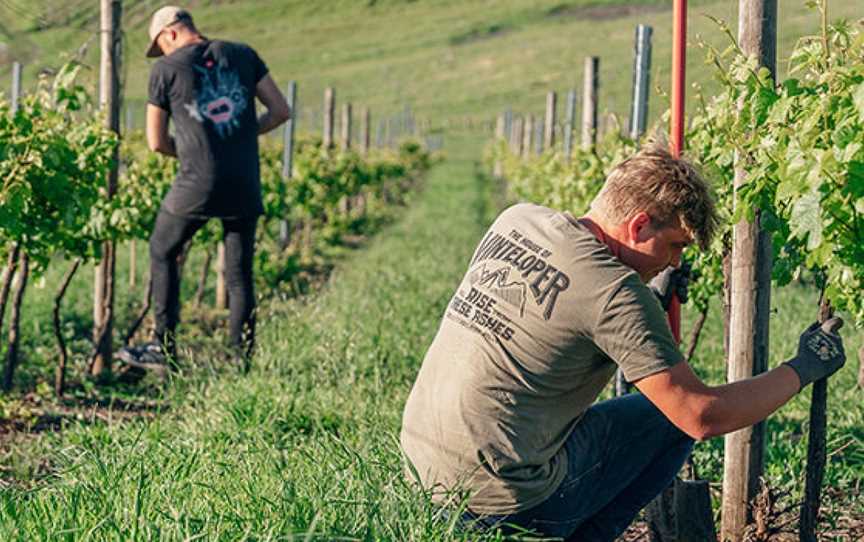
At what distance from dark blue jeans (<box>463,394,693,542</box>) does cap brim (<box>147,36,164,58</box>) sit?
3.61m

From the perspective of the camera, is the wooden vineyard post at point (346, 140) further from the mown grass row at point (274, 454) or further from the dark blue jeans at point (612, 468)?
the dark blue jeans at point (612, 468)

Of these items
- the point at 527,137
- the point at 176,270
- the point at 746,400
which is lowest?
the point at 527,137

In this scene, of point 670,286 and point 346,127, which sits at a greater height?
point 670,286

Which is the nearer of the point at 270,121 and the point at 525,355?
the point at 525,355

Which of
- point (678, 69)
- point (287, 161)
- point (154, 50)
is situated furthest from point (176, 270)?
point (287, 161)

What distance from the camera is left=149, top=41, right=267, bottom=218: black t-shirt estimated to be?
6492mm

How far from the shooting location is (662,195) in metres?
3.39

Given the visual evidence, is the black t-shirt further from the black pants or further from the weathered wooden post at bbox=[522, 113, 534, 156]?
the weathered wooden post at bbox=[522, 113, 534, 156]

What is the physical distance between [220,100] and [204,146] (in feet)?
0.76

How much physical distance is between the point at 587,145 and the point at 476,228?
8.12m

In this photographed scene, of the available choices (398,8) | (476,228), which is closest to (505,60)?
(398,8)

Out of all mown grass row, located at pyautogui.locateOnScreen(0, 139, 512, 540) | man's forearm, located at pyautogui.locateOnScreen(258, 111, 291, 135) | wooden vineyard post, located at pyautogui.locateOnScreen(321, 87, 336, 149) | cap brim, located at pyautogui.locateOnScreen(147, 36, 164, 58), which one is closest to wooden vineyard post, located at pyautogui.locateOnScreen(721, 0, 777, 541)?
mown grass row, located at pyautogui.locateOnScreen(0, 139, 512, 540)

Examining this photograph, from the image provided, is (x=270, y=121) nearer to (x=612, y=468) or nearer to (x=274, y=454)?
(x=274, y=454)

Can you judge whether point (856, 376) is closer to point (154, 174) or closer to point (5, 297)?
point (5, 297)
